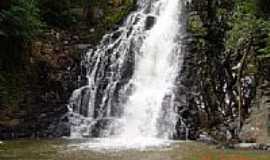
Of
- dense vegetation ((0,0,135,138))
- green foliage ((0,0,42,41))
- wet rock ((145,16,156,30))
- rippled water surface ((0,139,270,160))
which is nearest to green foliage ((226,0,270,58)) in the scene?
rippled water surface ((0,139,270,160))

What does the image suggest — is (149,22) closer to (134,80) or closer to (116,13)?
(116,13)

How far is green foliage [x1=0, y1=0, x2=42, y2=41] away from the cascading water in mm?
2798

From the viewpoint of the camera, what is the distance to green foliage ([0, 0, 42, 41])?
18.6 metres

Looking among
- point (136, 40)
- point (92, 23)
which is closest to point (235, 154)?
point (136, 40)

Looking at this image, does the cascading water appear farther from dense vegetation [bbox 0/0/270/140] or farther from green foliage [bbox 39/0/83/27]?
green foliage [bbox 39/0/83/27]

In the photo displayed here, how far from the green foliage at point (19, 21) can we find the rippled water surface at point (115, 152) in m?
4.40

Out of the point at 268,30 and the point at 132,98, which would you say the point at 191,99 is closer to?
the point at 132,98

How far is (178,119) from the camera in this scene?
18.2 metres

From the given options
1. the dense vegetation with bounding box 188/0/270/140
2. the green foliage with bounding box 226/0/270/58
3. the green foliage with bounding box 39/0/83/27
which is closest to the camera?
the dense vegetation with bounding box 188/0/270/140

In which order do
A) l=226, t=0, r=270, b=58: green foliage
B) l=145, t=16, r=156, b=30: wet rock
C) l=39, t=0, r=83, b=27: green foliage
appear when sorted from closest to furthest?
l=226, t=0, r=270, b=58: green foliage, l=145, t=16, r=156, b=30: wet rock, l=39, t=0, r=83, b=27: green foliage

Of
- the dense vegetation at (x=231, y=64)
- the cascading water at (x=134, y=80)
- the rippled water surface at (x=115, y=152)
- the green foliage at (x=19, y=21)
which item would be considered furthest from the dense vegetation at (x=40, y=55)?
the dense vegetation at (x=231, y=64)

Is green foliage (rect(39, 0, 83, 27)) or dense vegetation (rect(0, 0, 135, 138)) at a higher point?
green foliage (rect(39, 0, 83, 27))

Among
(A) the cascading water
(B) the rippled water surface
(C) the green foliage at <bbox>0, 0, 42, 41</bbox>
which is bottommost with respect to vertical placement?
(B) the rippled water surface

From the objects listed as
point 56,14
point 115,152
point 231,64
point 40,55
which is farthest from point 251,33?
point 56,14
